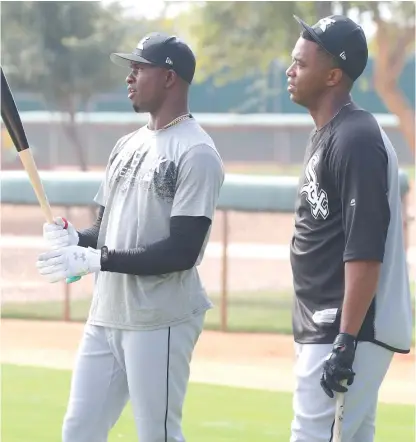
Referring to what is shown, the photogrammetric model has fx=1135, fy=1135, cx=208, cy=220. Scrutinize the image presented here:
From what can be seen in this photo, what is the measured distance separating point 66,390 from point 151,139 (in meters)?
4.07

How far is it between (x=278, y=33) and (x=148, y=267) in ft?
46.3

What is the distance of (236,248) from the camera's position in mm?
21516

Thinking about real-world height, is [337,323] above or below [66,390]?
above

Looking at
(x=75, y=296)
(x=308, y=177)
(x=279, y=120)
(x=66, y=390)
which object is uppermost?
(x=308, y=177)

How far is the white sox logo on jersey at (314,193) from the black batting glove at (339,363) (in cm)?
40

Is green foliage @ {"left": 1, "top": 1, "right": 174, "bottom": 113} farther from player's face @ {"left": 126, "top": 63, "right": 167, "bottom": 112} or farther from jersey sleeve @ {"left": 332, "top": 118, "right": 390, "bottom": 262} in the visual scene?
jersey sleeve @ {"left": 332, "top": 118, "right": 390, "bottom": 262}

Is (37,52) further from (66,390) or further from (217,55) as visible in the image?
(66,390)

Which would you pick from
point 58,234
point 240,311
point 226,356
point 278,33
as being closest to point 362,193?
point 58,234

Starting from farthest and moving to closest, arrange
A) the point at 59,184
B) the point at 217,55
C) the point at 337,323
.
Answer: the point at 217,55, the point at 59,184, the point at 337,323

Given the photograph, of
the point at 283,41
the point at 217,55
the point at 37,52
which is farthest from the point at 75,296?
the point at 37,52

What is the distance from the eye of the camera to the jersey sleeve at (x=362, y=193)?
3.46 meters

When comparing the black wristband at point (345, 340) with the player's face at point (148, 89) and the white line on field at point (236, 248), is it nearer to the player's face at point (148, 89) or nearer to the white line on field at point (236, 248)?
the player's face at point (148, 89)

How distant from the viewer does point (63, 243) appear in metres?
4.10

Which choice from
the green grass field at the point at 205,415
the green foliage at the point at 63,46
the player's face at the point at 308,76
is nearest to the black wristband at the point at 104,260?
the player's face at the point at 308,76
